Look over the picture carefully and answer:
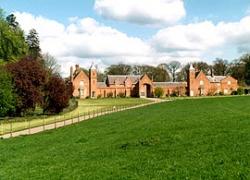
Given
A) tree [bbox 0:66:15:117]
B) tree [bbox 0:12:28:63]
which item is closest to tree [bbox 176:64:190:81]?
tree [bbox 0:12:28:63]

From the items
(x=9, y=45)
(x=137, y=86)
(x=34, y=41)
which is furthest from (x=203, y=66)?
(x=9, y=45)

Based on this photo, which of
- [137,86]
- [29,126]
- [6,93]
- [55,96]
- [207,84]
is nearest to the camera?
[29,126]

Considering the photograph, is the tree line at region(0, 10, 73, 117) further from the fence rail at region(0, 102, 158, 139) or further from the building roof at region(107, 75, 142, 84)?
the building roof at region(107, 75, 142, 84)

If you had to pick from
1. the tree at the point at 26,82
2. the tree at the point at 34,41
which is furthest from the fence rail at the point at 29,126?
the tree at the point at 34,41

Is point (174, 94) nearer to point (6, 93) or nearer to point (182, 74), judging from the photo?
point (182, 74)

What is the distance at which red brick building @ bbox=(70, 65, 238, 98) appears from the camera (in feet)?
→ 462

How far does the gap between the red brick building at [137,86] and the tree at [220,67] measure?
73.2 feet

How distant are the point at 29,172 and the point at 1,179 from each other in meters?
1.24

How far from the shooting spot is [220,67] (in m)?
172

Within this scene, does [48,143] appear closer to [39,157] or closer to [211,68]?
[39,157]

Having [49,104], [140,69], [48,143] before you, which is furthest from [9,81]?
[140,69]

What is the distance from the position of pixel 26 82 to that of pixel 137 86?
86340mm

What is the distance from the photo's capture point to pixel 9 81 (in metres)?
58.0

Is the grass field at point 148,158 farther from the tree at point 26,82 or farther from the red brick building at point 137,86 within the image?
the red brick building at point 137,86
